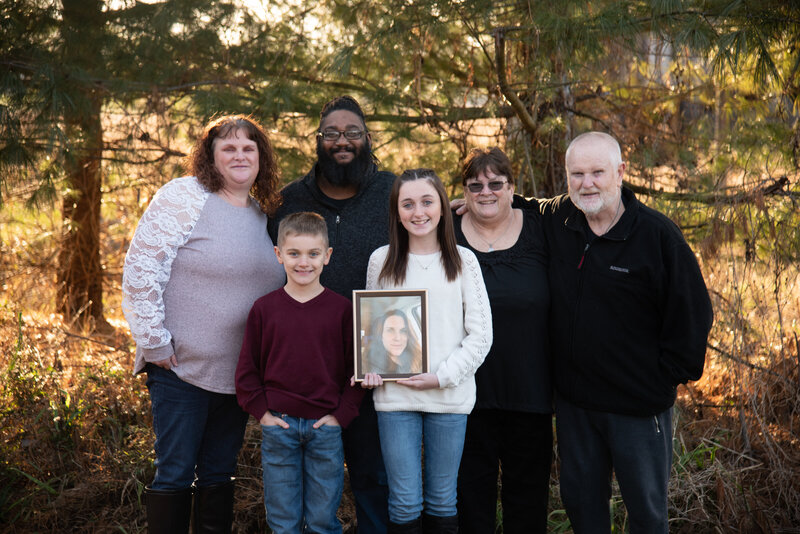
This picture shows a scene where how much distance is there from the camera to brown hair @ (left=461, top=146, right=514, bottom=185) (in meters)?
3.51

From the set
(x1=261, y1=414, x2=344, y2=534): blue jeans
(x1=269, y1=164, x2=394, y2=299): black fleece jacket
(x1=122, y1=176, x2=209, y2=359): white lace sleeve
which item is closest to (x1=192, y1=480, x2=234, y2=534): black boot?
(x1=261, y1=414, x2=344, y2=534): blue jeans

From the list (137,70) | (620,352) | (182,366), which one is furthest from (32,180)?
(620,352)

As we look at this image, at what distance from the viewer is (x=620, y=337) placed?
10.7ft

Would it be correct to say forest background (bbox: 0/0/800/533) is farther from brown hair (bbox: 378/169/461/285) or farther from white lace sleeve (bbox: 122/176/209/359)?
white lace sleeve (bbox: 122/176/209/359)

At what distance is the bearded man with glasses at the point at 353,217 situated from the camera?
12.0 ft

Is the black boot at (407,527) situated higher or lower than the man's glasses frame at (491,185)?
lower

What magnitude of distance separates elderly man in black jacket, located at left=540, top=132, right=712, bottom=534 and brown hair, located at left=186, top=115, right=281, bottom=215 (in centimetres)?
158

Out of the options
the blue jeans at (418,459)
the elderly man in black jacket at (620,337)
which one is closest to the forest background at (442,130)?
the elderly man in black jacket at (620,337)

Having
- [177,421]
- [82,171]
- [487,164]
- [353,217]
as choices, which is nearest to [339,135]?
[353,217]

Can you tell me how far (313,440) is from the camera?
10.8 feet

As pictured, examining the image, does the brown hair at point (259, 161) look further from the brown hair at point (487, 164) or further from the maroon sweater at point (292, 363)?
the brown hair at point (487, 164)

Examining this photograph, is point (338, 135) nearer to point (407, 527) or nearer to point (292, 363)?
point (292, 363)

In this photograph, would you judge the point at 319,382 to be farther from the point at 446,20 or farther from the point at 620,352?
the point at 446,20

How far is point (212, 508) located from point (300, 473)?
586 millimetres
